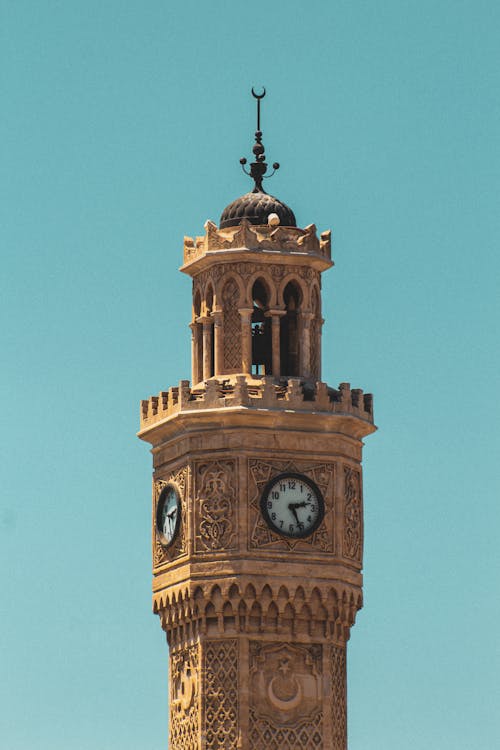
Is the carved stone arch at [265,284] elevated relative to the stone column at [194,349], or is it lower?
elevated

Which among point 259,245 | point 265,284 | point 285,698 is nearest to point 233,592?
point 285,698

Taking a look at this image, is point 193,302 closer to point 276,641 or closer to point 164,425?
point 164,425

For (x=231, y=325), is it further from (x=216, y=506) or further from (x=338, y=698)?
(x=338, y=698)

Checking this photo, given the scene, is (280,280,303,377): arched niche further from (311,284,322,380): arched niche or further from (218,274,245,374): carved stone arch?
(218,274,245,374): carved stone arch

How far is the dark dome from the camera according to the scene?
79500mm

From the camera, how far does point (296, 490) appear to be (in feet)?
254

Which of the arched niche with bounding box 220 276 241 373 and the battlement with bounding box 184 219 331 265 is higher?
the battlement with bounding box 184 219 331 265

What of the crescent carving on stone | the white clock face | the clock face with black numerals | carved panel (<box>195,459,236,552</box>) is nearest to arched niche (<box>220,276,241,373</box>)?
carved panel (<box>195,459,236,552</box>)

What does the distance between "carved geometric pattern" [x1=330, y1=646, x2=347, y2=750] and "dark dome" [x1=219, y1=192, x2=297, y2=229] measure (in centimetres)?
1031

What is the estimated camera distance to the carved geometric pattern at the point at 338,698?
3036 inches

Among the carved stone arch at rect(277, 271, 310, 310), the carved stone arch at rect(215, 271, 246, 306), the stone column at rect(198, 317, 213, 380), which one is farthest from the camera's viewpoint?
the stone column at rect(198, 317, 213, 380)

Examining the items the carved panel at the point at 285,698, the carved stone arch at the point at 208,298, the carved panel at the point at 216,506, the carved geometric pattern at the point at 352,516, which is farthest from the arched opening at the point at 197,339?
the carved panel at the point at 285,698

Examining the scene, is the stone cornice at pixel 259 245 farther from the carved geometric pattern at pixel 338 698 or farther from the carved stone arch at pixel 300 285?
the carved geometric pattern at pixel 338 698

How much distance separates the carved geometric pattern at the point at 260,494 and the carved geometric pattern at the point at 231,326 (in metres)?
2.65
